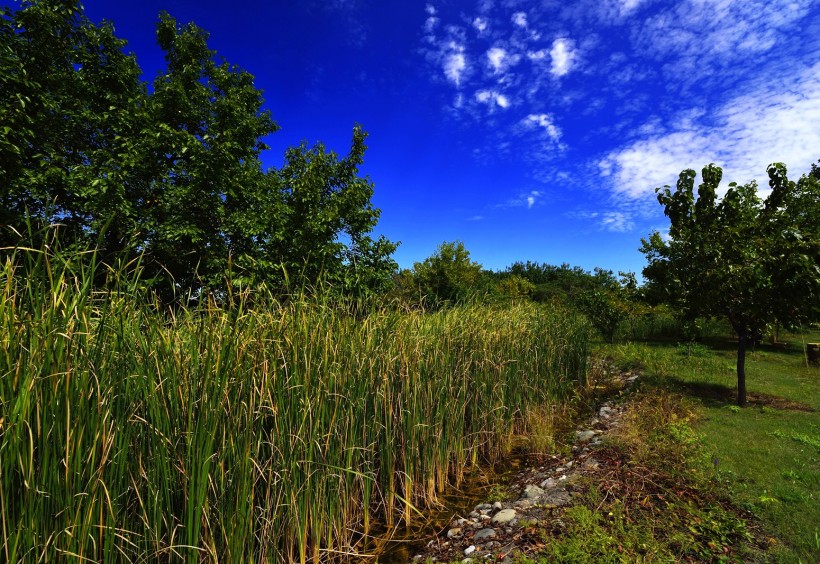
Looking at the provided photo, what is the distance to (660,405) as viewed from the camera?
600 cm

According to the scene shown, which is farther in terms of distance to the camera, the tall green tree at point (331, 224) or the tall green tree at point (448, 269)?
the tall green tree at point (448, 269)

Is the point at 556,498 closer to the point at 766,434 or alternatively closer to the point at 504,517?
the point at 504,517

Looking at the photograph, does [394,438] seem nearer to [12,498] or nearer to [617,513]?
[617,513]

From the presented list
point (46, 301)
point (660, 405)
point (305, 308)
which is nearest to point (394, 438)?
point (305, 308)

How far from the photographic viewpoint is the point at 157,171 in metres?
8.82

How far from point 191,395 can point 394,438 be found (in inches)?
81.9

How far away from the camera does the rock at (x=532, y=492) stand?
12.5 ft

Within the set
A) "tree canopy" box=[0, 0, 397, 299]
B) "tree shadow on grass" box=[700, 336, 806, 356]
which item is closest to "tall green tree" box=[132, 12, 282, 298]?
"tree canopy" box=[0, 0, 397, 299]

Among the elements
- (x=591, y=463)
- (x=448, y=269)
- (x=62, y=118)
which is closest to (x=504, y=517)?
(x=591, y=463)

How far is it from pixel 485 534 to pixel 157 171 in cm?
1013

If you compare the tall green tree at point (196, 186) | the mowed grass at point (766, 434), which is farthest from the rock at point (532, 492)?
the tall green tree at point (196, 186)

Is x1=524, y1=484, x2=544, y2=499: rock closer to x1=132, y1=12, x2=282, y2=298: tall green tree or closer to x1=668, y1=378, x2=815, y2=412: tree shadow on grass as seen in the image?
x1=668, y1=378, x2=815, y2=412: tree shadow on grass

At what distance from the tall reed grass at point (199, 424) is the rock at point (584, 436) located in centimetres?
244

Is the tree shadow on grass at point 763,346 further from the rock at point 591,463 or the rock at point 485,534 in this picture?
the rock at point 485,534
